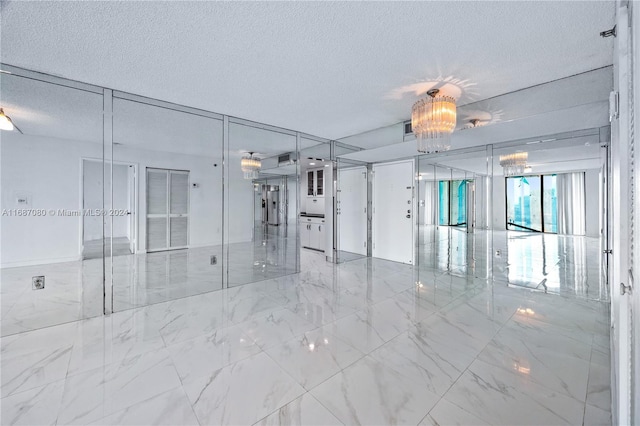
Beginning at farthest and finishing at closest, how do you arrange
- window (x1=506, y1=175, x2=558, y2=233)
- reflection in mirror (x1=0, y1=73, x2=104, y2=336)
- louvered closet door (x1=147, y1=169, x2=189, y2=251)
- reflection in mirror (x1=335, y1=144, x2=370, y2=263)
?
window (x1=506, y1=175, x2=558, y2=233), reflection in mirror (x1=335, y1=144, x2=370, y2=263), louvered closet door (x1=147, y1=169, x2=189, y2=251), reflection in mirror (x1=0, y1=73, x2=104, y2=336)

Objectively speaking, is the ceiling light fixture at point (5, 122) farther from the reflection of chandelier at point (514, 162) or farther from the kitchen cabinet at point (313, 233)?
the reflection of chandelier at point (514, 162)

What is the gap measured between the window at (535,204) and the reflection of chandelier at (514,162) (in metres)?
4.57

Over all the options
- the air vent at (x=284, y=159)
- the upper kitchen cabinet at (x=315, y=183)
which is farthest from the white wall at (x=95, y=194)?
the upper kitchen cabinet at (x=315, y=183)

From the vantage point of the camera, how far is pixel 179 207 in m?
5.11

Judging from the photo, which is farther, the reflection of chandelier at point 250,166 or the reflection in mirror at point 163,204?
the reflection of chandelier at point 250,166

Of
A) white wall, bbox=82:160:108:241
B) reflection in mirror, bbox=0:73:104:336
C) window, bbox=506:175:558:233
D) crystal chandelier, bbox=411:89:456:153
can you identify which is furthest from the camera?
window, bbox=506:175:558:233

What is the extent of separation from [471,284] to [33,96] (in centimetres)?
682

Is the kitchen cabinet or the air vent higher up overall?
the air vent

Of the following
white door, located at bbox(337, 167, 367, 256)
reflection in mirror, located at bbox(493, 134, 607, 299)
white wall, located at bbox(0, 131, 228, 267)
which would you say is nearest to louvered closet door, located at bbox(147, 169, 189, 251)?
white wall, located at bbox(0, 131, 228, 267)

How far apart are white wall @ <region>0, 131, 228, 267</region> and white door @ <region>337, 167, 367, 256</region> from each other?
2993 millimetres

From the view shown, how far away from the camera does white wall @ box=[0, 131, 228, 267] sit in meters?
3.24

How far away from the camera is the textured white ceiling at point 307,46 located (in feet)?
6.46

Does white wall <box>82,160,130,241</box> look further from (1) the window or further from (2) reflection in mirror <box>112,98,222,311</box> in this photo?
(1) the window

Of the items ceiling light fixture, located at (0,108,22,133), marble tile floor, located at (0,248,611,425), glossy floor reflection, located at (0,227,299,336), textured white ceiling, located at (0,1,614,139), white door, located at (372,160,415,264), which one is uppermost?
textured white ceiling, located at (0,1,614,139)
